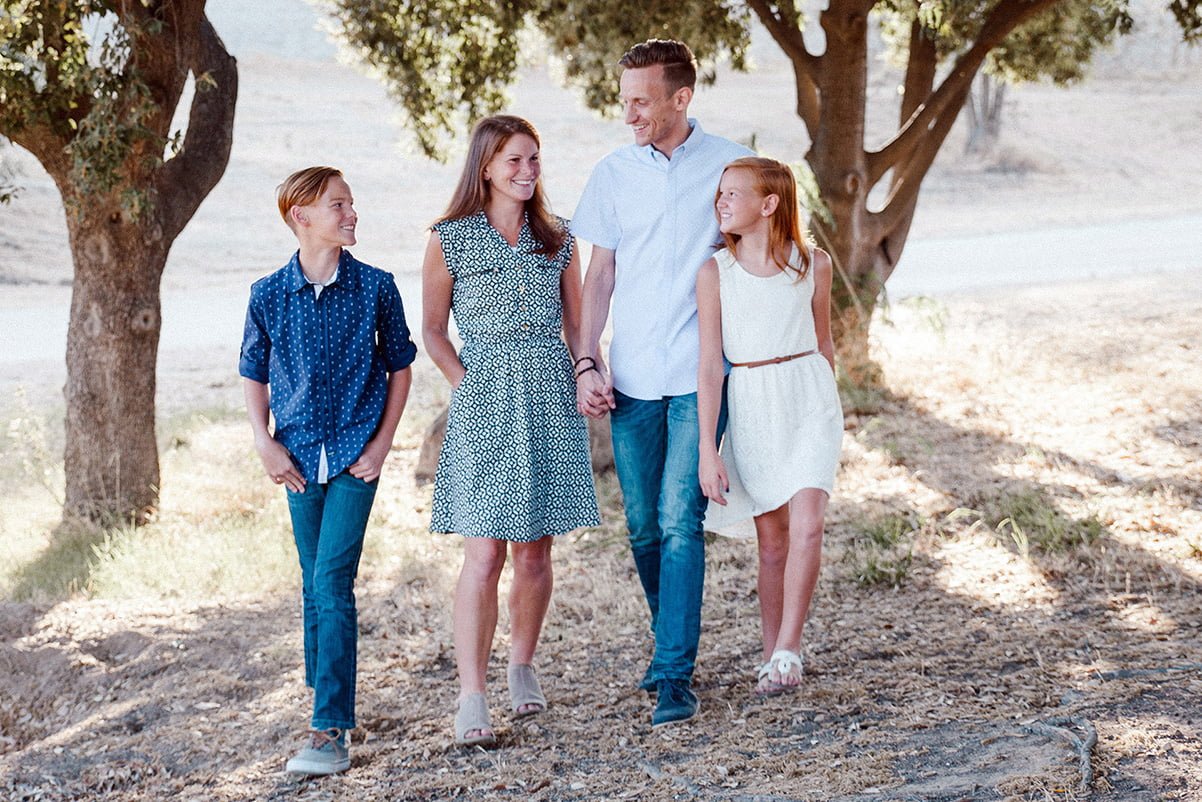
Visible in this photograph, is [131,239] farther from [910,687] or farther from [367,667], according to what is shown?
[910,687]

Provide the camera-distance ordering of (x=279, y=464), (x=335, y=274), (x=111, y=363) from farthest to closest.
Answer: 1. (x=111, y=363)
2. (x=335, y=274)
3. (x=279, y=464)

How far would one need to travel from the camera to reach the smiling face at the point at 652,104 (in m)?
4.34

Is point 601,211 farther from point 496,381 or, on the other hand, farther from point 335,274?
point 335,274

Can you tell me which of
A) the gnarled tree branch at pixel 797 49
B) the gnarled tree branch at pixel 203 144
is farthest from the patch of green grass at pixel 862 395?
the gnarled tree branch at pixel 203 144

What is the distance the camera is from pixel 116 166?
6730mm

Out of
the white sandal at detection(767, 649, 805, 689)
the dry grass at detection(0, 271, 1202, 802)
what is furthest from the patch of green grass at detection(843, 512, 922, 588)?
the white sandal at detection(767, 649, 805, 689)

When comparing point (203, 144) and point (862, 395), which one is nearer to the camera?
point (203, 144)

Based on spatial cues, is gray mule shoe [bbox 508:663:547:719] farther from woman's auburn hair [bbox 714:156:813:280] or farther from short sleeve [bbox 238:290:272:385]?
woman's auburn hair [bbox 714:156:813:280]

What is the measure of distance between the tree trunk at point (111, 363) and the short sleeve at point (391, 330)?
3.85 meters

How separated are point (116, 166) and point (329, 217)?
3072mm

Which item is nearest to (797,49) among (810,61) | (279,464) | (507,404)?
(810,61)

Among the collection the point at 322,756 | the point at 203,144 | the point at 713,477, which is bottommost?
the point at 322,756

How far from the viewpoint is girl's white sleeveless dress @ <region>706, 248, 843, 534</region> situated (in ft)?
14.4

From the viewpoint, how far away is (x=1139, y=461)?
8062 millimetres
